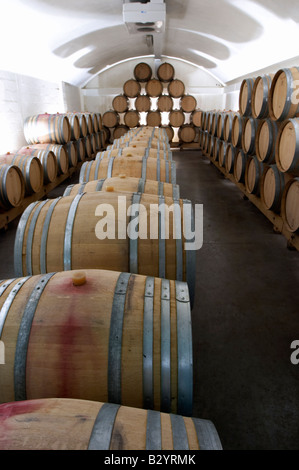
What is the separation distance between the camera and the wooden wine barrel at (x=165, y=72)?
13031 mm

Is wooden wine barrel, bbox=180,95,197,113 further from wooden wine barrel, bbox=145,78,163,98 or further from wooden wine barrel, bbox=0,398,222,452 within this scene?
wooden wine barrel, bbox=0,398,222,452

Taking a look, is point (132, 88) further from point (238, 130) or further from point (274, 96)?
point (274, 96)

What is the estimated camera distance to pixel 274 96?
4.26 meters

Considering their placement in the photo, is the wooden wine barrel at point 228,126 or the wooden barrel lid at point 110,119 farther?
the wooden barrel lid at point 110,119

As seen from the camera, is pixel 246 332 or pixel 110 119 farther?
pixel 110 119

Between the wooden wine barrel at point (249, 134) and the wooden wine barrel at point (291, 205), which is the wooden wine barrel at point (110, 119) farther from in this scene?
the wooden wine barrel at point (291, 205)

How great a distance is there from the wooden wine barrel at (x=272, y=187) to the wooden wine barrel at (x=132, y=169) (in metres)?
1.60

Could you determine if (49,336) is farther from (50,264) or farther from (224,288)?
(224,288)

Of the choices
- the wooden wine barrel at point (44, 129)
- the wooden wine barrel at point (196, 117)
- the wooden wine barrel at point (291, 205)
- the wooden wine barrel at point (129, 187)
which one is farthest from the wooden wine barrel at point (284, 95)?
the wooden wine barrel at point (196, 117)

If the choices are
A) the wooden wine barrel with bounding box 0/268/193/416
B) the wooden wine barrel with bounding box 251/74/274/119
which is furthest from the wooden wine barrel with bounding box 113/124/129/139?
the wooden wine barrel with bounding box 0/268/193/416

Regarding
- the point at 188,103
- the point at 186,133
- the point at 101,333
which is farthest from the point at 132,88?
the point at 101,333

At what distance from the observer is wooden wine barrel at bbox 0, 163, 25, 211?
4.46 meters

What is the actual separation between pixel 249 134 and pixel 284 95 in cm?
156
